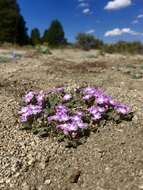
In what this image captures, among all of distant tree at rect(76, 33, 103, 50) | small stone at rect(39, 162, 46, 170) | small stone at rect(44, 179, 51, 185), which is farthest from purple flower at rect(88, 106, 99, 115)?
distant tree at rect(76, 33, 103, 50)

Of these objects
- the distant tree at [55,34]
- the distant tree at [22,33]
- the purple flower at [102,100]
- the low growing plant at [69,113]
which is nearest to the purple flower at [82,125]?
the low growing plant at [69,113]

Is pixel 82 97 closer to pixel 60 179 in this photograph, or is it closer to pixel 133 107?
pixel 133 107

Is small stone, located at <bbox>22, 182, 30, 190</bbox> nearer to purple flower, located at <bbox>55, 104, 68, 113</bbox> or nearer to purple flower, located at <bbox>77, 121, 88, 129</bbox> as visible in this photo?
purple flower, located at <bbox>77, 121, 88, 129</bbox>

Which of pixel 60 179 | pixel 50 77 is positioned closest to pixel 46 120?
pixel 60 179

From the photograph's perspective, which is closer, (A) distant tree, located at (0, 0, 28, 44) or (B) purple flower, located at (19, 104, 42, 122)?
(B) purple flower, located at (19, 104, 42, 122)

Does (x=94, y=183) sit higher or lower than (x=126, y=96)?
lower

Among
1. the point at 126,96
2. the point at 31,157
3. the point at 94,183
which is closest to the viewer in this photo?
the point at 94,183

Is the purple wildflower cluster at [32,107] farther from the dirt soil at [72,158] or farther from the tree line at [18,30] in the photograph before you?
the tree line at [18,30]
